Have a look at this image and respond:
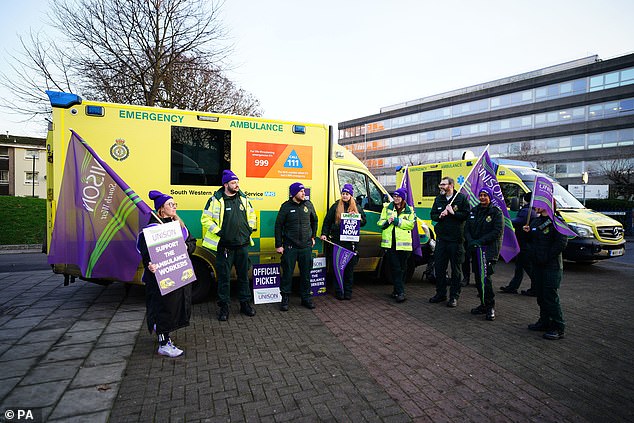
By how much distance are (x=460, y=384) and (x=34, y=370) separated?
4218 mm

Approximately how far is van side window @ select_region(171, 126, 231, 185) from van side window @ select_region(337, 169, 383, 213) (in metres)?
2.26

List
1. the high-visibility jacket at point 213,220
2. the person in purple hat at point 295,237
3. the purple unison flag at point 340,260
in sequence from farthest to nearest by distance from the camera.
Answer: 1. the purple unison flag at point 340,260
2. the person in purple hat at point 295,237
3. the high-visibility jacket at point 213,220

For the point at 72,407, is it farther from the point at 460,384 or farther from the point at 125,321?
the point at 460,384

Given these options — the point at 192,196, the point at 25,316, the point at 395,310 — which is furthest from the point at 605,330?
the point at 25,316

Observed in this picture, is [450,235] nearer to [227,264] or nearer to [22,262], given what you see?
[227,264]

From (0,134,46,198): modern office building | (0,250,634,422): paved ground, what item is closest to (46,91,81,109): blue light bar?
(0,250,634,422): paved ground

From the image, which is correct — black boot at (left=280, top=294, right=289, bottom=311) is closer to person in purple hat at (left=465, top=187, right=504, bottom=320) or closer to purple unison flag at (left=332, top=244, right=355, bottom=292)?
purple unison flag at (left=332, top=244, right=355, bottom=292)

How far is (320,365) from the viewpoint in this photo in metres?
3.88

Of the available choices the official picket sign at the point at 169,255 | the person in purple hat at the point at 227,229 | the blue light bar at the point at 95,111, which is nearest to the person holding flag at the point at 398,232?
the person in purple hat at the point at 227,229

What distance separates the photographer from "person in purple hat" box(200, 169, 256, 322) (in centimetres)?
510

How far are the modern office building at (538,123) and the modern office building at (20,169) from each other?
48.7 meters

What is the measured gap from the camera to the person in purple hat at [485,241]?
5.54 m

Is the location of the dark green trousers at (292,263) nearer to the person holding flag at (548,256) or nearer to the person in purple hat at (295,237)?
the person in purple hat at (295,237)

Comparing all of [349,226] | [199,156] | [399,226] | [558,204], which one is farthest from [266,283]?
[558,204]
